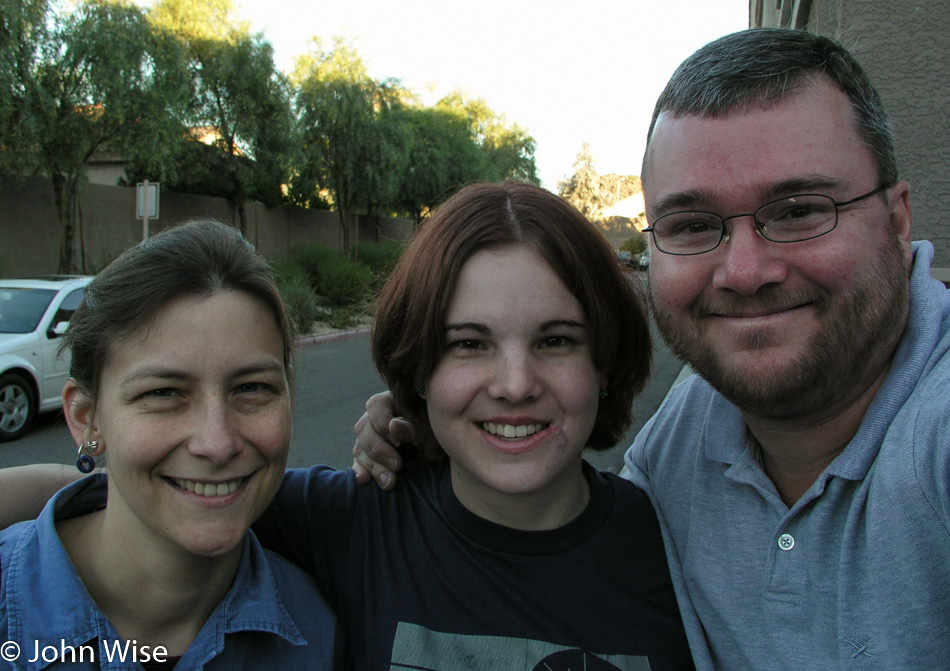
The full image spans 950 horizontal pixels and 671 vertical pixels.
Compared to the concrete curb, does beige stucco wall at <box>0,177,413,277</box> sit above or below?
above

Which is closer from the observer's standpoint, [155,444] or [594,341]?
[155,444]

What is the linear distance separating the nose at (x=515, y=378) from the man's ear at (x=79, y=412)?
0.91 m

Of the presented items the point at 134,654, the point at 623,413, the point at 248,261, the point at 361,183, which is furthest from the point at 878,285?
the point at 361,183

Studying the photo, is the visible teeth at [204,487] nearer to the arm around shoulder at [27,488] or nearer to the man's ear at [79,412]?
the man's ear at [79,412]

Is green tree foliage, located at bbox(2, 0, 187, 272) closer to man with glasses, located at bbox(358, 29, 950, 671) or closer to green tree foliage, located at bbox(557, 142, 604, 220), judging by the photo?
man with glasses, located at bbox(358, 29, 950, 671)

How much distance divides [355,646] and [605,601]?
0.62 meters

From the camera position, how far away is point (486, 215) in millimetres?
1797

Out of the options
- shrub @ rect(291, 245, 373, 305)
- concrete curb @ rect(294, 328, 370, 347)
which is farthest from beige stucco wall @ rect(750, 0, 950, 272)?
shrub @ rect(291, 245, 373, 305)

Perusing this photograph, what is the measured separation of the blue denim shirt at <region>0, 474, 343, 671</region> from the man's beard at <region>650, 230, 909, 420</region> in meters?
1.16

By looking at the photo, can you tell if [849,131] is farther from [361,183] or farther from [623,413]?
[361,183]

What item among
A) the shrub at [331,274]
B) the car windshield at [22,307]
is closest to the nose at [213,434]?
the car windshield at [22,307]

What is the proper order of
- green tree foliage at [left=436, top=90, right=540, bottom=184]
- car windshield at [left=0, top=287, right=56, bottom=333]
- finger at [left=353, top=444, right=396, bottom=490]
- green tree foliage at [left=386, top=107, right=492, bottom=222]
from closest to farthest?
finger at [left=353, top=444, right=396, bottom=490] < car windshield at [left=0, top=287, right=56, bottom=333] < green tree foliage at [left=386, top=107, right=492, bottom=222] < green tree foliage at [left=436, top=90, right=540, bottom=184]

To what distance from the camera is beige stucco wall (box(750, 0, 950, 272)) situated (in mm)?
4719

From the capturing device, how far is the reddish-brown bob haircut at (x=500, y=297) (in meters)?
1.76
